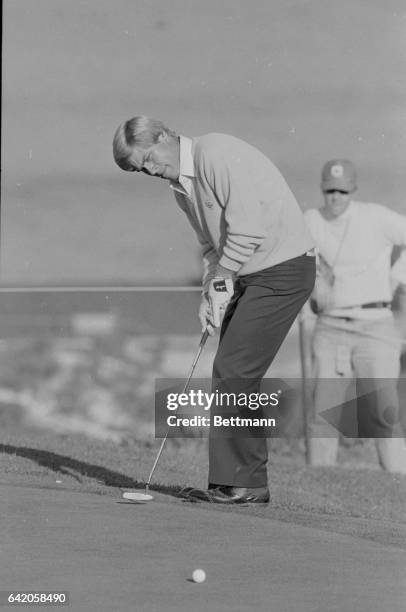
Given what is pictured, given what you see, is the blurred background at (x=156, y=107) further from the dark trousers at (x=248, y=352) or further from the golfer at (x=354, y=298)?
the dark trousers at (x=248, y=352)

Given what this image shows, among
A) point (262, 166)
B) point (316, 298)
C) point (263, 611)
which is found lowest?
point (263, 611)

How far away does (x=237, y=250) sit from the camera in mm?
4938

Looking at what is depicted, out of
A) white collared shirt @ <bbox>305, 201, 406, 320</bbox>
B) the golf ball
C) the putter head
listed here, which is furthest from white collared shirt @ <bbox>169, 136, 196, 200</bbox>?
white collared shirt @ <bbox>305, 201, 406, 320</bbox>

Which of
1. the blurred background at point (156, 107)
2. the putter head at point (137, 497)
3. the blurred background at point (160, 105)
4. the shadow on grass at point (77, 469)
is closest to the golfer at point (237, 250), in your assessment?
the putter head at point (137, 497)

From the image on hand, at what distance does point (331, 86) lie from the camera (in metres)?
13.4

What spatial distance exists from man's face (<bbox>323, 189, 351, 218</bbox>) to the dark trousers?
2806 millimetres

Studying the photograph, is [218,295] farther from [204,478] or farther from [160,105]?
[160,105]

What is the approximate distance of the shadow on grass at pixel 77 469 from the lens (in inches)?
219

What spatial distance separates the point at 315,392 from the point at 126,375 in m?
1.53

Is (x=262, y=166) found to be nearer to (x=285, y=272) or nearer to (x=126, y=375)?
(x=285, y=272)

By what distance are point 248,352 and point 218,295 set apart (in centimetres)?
26

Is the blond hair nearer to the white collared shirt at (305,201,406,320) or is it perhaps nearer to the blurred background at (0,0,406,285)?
the white collared shirt at (305,201,406,320)

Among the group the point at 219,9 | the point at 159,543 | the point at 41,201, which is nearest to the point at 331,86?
the point at 219,9

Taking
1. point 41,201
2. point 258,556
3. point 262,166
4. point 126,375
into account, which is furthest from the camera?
point 41,201
